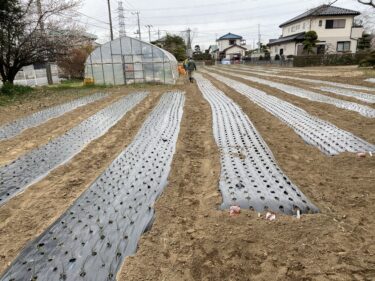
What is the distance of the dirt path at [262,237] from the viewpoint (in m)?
2.26

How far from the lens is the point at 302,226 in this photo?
108 inches

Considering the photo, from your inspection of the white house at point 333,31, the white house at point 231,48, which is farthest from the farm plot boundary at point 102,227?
the white house at point 231,48

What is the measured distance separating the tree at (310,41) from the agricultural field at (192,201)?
28.6 m

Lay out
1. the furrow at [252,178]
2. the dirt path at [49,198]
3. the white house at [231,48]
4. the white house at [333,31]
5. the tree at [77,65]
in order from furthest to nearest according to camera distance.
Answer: the white house at [231,48]
the white house at [333,31]
the tree at [77,65]
the furrow at [252,178]
the dirt path at [49,198]

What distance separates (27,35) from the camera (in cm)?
1564

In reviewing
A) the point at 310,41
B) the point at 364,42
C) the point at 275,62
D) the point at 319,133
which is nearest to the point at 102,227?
the point at 319,133

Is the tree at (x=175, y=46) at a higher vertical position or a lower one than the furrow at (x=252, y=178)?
higher

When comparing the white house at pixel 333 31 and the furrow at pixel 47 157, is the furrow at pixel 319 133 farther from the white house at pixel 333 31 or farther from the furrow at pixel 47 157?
the white house at pixel 333 31

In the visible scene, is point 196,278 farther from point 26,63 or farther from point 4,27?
point 26,63

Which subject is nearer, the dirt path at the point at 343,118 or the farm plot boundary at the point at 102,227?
the farm plot boundary at the point at 102,227

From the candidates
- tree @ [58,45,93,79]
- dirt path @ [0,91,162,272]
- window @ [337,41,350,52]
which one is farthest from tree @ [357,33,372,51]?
dirt path @ [0,91,162,272]

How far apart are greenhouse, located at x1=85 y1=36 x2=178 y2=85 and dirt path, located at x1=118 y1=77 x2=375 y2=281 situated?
1393 centimetres

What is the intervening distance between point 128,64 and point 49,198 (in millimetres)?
14793

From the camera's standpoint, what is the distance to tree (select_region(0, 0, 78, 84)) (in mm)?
14672
